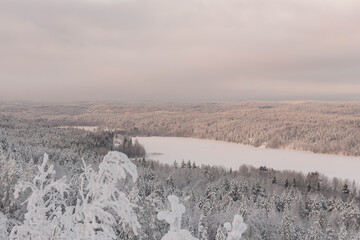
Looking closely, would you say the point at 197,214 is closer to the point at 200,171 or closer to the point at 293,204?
the point at 293,204

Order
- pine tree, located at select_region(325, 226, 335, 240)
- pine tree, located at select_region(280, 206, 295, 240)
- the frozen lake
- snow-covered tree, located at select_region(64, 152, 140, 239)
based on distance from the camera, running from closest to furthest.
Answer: snow-covered tree, located at select_region(64, 152, 140, 239) < pine tree, located at select_region(280, 206, 295, 240) < pine tree, located at select_region(325, 226, 335, 240) < the frozen lake

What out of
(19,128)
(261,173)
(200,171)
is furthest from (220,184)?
(19,128)

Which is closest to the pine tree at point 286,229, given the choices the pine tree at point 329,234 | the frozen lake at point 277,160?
the pine tree at point 329,234

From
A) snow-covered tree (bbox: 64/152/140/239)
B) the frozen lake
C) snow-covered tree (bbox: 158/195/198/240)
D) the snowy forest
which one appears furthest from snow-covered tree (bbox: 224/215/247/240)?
the frozen lake

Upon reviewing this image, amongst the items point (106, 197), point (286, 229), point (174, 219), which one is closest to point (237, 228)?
point (174, 219)

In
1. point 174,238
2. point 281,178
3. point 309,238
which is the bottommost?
point 281,178

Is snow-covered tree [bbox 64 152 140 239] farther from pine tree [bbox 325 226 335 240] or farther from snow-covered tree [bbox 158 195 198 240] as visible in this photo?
pine tree [bbox 325 226 335 240]
